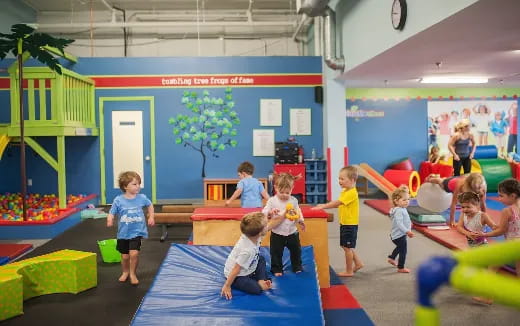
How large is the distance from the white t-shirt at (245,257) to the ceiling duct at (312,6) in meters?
6.14

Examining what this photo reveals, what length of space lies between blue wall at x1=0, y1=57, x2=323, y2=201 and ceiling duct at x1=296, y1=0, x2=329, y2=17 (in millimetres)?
2020

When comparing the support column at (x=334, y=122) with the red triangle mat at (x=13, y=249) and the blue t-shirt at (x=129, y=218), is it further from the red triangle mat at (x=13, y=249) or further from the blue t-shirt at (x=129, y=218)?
the blue t-shirt at (x=129, y=218)

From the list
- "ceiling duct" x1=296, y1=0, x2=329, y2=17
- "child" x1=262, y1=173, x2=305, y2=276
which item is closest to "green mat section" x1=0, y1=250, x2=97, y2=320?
"child" x1=262, y1=173, x2=305, y2=276

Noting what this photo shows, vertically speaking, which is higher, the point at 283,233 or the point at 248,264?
the point at 283,233

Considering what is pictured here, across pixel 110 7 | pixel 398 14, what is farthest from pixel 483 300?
pixel 110 7

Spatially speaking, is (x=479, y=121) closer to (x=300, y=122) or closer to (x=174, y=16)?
(x=300, y=122)

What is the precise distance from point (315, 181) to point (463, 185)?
4919 mm

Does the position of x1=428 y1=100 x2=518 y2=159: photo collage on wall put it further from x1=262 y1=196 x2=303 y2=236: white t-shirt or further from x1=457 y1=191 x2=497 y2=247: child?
x1=262 y1=196 x2=303 y2=236: white t-shirt

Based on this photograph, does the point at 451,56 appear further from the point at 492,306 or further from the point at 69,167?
the point at 69,167

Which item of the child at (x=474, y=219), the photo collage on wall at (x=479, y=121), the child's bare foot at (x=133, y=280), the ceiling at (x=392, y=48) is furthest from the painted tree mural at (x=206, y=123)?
the child at (x=474, y=219)

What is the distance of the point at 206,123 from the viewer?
11352 millimetres

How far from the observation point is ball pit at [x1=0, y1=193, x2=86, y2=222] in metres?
8.16

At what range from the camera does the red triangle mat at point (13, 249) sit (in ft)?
20.8

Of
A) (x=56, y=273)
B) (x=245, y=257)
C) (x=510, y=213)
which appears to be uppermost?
(x=510, y=213)
